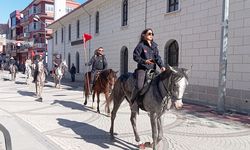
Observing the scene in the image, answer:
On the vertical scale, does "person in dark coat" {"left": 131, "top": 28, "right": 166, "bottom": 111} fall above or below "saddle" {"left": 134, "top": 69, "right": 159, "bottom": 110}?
above

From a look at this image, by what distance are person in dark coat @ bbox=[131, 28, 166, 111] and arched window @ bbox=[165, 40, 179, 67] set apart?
8.83 meters

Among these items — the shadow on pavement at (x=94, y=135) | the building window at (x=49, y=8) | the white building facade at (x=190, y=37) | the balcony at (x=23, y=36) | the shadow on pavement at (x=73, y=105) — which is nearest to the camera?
the shadow on pavement at (x=94, y=135)

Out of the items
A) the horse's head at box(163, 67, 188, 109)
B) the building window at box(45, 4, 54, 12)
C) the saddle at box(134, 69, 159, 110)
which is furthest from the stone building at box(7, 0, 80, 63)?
the horse's head at box(163, 67, 188, 109)

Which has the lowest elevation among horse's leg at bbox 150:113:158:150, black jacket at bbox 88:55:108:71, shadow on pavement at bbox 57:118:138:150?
shadow on pavement at bbox 57:118:138:150

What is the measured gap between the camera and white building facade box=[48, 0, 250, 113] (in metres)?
10.5

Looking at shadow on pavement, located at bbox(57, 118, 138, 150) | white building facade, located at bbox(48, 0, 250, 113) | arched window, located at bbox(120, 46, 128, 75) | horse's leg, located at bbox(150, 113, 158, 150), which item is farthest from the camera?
arched window, located at bbox(120, 46, 128, 75)

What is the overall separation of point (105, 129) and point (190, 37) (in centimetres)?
737

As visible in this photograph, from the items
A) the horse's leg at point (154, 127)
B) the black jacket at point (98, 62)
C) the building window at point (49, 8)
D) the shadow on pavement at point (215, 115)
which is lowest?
the shadow on pavement at point (215, 115)

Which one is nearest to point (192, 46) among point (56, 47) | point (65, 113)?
point (65, 113)

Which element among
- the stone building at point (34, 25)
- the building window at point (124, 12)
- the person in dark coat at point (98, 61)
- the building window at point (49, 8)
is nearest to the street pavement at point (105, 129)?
the person in dark coat at point (98, 61)

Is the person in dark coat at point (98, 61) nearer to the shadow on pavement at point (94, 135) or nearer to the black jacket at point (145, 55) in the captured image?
the shadow on pavement at point (94, 135)

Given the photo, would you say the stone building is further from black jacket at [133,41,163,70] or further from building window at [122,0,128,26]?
black jacket at [133,41,163,70]

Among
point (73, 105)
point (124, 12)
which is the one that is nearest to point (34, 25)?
point (124, 12)

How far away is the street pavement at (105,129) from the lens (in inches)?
237
